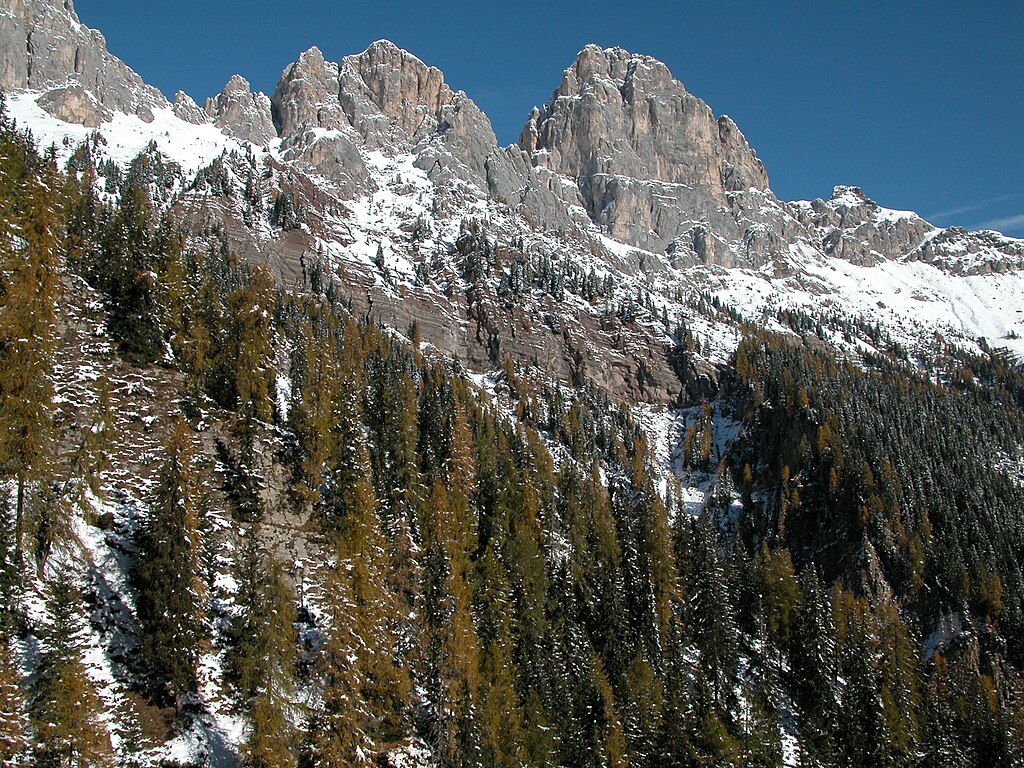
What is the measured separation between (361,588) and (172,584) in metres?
9.02

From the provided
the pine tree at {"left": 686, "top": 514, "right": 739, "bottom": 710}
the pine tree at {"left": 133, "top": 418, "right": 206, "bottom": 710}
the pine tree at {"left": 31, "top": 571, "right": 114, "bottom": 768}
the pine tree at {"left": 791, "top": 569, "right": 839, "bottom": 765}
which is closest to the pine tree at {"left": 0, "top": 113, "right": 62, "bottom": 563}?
the pine tree at {"left": 133, "top": 418, "right": 206, "bottom": 710}

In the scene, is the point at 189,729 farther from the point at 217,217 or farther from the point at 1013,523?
the point at 217,217

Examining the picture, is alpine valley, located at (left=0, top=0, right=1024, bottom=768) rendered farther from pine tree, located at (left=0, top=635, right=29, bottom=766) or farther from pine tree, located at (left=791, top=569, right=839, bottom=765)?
pine tree, located at (left=791, top=569, right=839, bottom=765)

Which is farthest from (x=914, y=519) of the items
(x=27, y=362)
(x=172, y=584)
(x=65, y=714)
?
(x=27, y=362)

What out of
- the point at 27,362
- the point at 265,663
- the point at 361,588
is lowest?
the point at 265,663

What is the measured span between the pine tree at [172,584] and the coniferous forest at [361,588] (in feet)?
0.49

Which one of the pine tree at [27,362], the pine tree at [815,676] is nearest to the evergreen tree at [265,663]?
the pine tree at [27,362]

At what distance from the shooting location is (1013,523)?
414 feet

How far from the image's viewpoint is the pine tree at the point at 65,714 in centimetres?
2686

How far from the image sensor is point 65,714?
27.5 m

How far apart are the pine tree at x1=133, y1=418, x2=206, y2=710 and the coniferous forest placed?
0.15 m

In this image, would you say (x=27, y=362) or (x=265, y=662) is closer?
(x=27, y=362)

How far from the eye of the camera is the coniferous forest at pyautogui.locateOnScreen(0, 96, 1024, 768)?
34.5 metres

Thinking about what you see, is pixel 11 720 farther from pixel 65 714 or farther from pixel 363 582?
pixel 363 582
